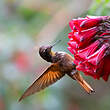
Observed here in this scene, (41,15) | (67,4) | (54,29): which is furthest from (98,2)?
(41,15)

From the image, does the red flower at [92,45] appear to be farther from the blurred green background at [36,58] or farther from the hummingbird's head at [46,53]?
the blurred green background at [36,58]

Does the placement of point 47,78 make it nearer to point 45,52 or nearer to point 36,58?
point 45,52

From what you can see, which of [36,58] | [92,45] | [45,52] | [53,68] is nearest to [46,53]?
[45,52]

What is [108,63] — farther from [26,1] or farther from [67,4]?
[26,1]

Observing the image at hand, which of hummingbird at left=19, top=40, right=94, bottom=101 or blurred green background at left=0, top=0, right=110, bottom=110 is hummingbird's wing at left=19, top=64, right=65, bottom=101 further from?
blurred green background at left=0, top=0, right=110, bottom=110

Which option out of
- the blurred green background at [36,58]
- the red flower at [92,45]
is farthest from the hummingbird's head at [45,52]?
the blurred green background at [36,58]

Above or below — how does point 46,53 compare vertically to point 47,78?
above
